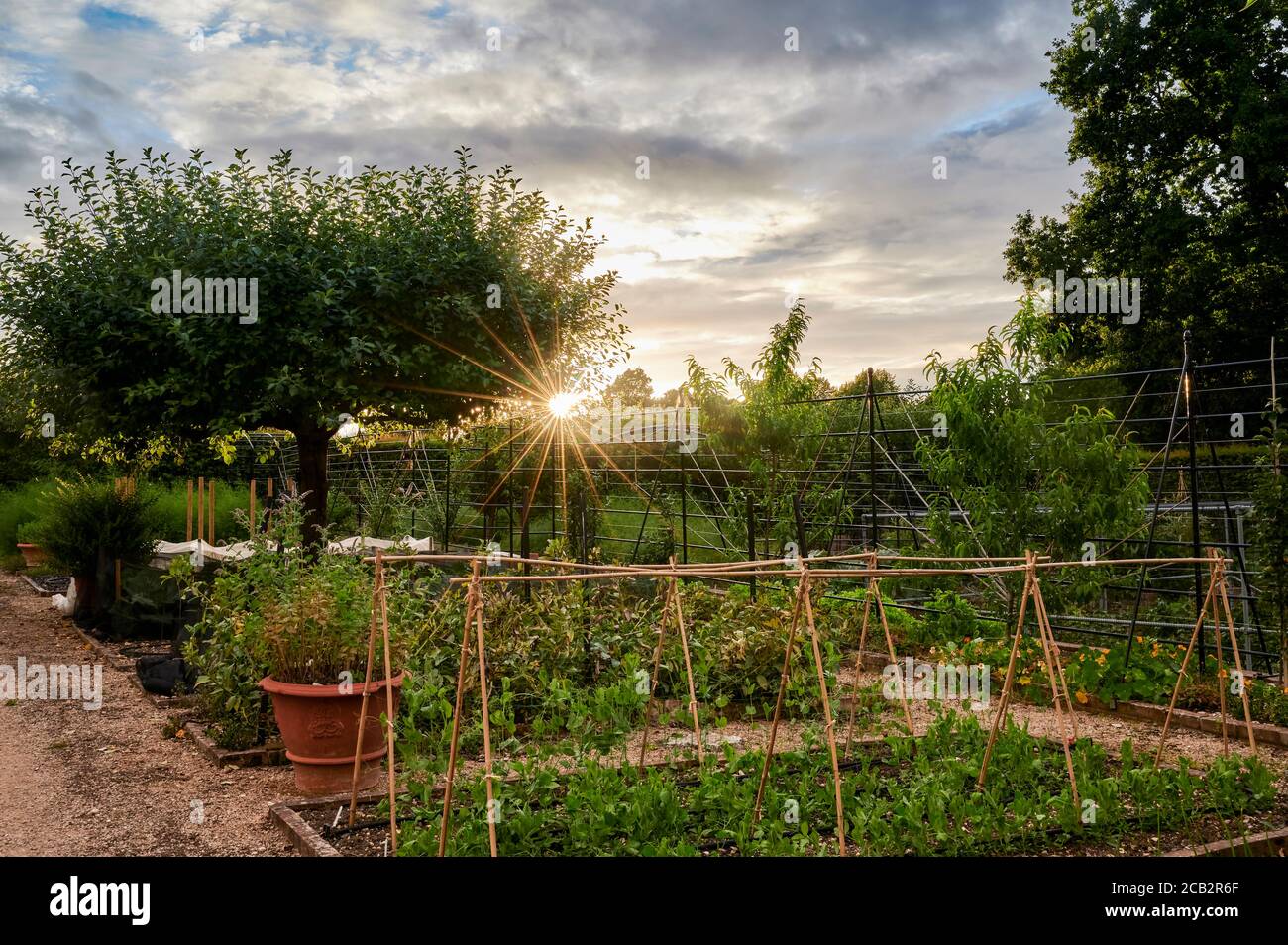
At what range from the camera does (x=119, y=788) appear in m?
5.36

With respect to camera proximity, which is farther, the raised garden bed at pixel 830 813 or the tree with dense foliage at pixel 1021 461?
the tree with dense foliage at pixel 1021 461

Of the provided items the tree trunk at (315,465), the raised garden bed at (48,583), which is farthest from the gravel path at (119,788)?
the raised garden bed at (48,583)

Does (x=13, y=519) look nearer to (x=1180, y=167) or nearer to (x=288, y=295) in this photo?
(x=288, y=295)

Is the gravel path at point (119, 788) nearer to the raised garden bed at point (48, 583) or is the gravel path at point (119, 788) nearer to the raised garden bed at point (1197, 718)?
the raised garden bed at point (1197, 718)

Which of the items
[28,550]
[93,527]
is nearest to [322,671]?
[93,527]

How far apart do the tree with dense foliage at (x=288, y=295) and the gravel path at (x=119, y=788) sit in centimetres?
245

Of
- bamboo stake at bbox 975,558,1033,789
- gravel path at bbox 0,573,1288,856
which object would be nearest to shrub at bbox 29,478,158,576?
gravel path at bbox 0,573,1288,856

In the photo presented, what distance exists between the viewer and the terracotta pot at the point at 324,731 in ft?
16.7

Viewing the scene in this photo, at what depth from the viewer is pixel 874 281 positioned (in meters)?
8.78

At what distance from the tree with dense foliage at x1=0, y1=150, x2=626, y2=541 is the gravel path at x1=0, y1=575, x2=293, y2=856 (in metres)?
2.45

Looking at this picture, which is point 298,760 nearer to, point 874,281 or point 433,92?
point 433,92

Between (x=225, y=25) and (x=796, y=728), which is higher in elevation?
(x=225, y=25)

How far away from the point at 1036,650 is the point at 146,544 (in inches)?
371

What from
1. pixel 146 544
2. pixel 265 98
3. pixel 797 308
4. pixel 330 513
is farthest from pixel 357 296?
pixel 330 513
